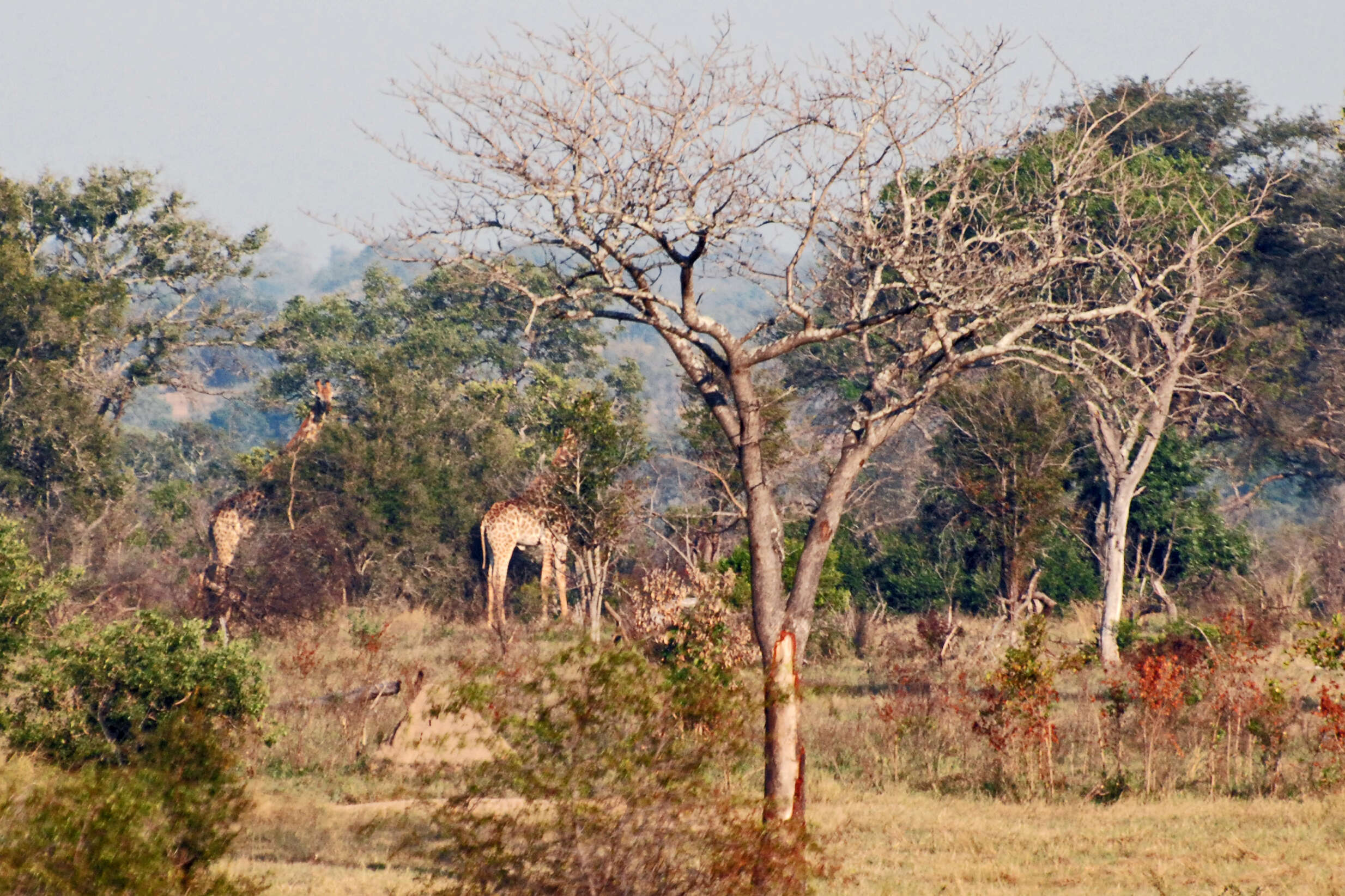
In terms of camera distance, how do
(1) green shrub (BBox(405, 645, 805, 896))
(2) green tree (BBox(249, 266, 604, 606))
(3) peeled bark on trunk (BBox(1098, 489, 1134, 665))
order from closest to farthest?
(1) green shrub (BBox(405, 645, 805, 896)) → (3) peeled bark on trunk (BBox(1098, 489, 1134, 665)) → (2) green tree (BBox(249, 266, 604, 606))

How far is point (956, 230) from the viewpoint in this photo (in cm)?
2020

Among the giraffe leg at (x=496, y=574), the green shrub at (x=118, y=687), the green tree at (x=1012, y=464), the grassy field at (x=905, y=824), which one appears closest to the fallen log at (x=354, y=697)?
the grassy field at (x=905, y=824)

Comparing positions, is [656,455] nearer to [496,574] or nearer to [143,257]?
[496,574]

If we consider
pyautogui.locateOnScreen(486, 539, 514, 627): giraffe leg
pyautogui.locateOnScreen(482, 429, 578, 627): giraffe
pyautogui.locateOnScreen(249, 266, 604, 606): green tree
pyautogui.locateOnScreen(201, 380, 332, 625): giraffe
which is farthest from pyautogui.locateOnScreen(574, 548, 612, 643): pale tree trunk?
pyautogui.locateOnScreen(201, 380, 332, 625): giraffe

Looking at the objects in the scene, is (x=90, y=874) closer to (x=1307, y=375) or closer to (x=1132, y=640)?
(x=1132, y=640)

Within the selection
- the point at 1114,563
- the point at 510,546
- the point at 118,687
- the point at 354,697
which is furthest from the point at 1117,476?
the point at 118,687

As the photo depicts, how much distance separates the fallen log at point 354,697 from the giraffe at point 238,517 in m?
7.22

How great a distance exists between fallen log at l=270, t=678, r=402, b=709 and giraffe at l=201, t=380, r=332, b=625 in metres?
7.22

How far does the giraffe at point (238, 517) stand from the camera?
22672 millimetres

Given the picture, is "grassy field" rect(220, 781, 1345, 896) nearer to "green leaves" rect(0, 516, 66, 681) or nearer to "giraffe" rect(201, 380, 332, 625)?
"green leaves" rect(0, 516, 66, 681)

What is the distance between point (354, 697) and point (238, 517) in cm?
965

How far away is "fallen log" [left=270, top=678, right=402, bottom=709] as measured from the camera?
51.0ft

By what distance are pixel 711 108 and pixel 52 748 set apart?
28.0ft

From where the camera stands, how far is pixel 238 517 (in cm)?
2436
